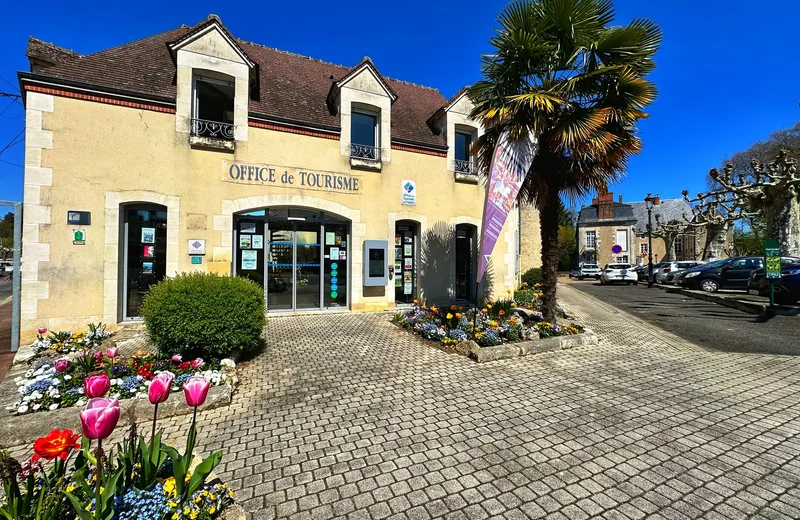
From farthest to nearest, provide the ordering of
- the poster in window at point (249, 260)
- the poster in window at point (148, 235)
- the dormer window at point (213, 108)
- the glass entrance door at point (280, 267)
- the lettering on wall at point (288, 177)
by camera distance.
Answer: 1. the glass entrance door at point (280, 267)
2. the poster in window at point (249, 260)
3. the lettering on wall at point (288, 177)
4. the dormer window at point (213, 108)
5. the poster in window at point (148, 235)

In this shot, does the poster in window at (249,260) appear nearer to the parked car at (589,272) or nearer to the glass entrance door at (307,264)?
the glass entrance door at (307,264)

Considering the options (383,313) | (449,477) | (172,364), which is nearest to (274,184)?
(383,313)

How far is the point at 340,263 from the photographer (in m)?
9.74

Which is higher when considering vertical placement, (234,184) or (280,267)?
(234,184)

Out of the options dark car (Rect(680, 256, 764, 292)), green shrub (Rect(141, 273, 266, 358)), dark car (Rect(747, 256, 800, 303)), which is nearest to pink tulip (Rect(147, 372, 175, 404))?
green shrub (Rect(141, 273, 266, 358))

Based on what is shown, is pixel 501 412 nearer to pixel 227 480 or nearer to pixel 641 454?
pixel 641 454

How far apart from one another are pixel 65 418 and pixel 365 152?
8195mm

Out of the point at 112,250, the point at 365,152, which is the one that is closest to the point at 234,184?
the point at 112,250

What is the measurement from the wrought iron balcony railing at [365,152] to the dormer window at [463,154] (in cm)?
264

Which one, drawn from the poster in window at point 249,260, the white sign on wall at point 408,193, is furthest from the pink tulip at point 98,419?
the white sign on wall at point 408,193

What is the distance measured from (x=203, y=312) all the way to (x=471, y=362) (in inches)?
163

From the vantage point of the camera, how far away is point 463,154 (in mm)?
11359

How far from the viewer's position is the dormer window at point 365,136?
9.68 metres

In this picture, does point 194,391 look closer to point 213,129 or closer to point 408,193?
point 213,129
